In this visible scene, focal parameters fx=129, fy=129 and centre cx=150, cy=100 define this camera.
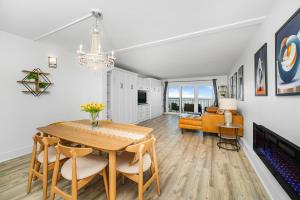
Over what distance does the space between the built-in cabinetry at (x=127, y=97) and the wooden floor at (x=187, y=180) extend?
238 cm

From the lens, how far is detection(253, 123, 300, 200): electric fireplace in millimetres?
1120

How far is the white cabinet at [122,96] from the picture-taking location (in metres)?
4.46

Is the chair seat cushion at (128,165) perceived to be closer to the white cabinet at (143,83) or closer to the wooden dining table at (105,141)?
the wooden dining table at (105,141)

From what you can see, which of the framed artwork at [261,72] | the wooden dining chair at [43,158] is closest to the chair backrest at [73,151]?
the wooden dining chair at [43,158]

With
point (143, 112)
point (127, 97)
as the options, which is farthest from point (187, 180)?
point (143, 112)

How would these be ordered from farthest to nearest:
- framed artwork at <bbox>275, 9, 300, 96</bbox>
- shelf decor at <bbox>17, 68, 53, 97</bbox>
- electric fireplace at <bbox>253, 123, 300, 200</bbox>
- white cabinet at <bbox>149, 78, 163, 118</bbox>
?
white cabinet at <bbox>149, 78, 163, 118</bbox>
shelf decor at <bbox>17, 68, 53, 97</bbox>
framed artwork at <bbox>275, 9, 300, 96</bbox>
electric fireplace at <bbox>253, 123, 300, 200</bbox>

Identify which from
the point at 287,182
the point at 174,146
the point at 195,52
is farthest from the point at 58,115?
the point at 287,182

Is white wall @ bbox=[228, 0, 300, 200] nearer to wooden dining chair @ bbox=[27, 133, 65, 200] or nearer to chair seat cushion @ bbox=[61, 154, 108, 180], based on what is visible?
chair seat cushion @ bbox=[61, 154, 108, 180]

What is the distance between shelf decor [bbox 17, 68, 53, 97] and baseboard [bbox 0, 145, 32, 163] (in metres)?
1.18

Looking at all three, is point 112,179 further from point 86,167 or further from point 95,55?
point 95,55

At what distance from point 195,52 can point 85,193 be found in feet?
12.4

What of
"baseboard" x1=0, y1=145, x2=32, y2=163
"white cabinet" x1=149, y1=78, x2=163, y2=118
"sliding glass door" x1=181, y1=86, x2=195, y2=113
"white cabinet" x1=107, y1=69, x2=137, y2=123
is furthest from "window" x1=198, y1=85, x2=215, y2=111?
"baseboard" x1=0, y1=145, x2=32, y2=163

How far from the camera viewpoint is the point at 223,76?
23.9 ft

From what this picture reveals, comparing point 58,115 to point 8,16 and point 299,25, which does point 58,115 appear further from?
point 299,25
